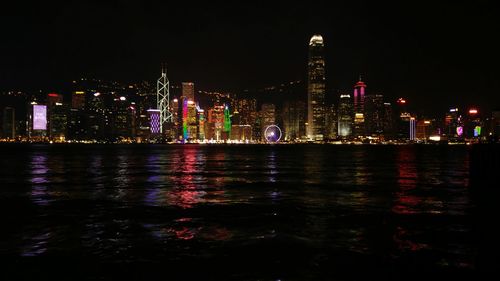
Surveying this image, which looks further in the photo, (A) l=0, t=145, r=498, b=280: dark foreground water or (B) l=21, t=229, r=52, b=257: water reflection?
(B) l=21, t=229, r=52, b=257: water reflection

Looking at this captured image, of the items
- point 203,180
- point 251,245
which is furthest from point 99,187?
point 251,245

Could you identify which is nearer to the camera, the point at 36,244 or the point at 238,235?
the point at 36,244

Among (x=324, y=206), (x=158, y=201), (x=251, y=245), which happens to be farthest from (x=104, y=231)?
(x=324, y=206)

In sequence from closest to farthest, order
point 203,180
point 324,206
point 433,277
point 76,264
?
point 433,277, point 76,264, point 324,206, point 203,180

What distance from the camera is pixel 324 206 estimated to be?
25562 millimetres

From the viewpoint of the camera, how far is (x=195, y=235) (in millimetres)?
17766

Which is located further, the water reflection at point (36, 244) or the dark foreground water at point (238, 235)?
the water reflection at point (36, 244)

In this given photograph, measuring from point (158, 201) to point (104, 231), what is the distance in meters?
8.88

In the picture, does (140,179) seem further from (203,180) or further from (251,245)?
(251,245)

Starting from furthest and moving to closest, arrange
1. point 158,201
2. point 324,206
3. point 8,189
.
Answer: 1. point 8,189
2. point 158,201
3. point 324,206

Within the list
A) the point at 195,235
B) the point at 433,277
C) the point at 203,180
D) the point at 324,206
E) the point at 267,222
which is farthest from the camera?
the point at 203,180

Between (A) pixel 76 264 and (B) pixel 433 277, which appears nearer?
(B) pixel 433 277

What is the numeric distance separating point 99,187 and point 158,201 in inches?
392

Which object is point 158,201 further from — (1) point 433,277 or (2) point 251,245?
(1) point 433,277
